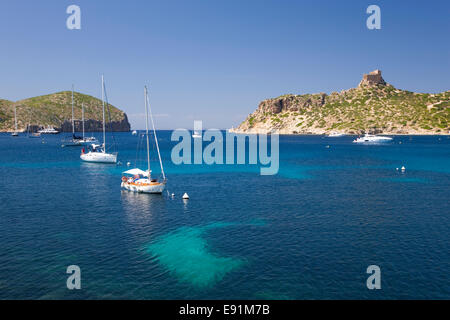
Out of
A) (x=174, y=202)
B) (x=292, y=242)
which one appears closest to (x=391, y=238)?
(x=292, y=242)

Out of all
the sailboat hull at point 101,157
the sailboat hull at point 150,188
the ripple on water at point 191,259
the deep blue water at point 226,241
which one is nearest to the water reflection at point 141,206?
the deep blue water at point 226,241

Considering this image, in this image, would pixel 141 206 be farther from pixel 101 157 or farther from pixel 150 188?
pixel 101 157

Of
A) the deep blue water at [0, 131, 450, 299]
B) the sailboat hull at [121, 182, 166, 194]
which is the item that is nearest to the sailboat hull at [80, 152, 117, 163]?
the deep blue water at [0, 131, 450, 299]

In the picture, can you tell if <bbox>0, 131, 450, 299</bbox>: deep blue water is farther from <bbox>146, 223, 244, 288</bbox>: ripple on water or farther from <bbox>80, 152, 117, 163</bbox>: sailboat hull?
<bbox>80, 152, 117, 163</bbox>: sailboat hull

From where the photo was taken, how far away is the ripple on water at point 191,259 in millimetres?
26828

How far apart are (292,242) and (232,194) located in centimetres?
2577

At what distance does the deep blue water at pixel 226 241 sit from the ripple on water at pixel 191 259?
0.10 meters

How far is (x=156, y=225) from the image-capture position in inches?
1560

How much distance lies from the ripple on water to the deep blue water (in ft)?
0.34

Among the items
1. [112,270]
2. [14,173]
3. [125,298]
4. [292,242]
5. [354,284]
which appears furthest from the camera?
[14,173]

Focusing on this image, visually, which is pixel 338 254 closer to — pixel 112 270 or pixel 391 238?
pixel 391 238

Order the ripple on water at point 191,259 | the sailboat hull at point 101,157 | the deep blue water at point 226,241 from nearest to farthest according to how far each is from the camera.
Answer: the deep blue water at point 226,241, the ripple on water at point 191,259, the sailboat hull at point 101,157

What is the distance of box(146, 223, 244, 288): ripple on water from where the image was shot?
1056 inches

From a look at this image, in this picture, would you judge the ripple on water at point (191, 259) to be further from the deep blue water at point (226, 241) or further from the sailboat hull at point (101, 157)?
the sailboat hull at point (101, 157)
